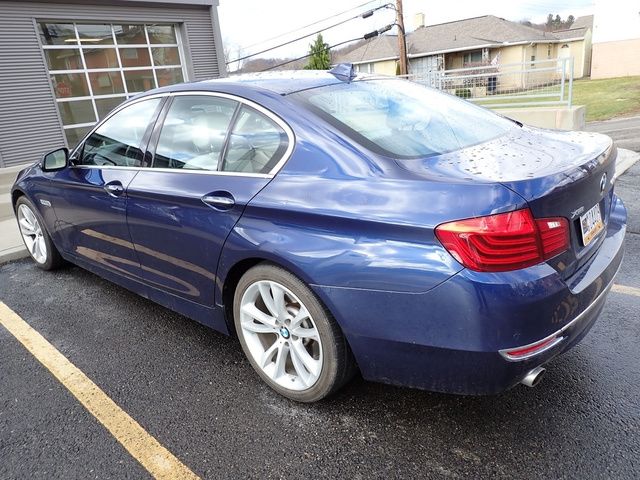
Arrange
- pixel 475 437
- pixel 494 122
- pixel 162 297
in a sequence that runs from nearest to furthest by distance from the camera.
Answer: pixel 475 437 < pixel 494 122 < pixel 162 297

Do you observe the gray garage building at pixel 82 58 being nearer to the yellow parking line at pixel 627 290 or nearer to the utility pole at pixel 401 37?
the yellow parking line at pixel 627 290

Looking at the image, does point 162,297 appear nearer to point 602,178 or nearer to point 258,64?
point 602,178

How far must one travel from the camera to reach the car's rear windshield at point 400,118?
2342 mm

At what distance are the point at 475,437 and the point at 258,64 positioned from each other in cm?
4173

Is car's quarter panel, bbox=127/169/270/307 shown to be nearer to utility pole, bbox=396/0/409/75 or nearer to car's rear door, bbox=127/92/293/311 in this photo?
car's rear door, bbox=127/92/293/311

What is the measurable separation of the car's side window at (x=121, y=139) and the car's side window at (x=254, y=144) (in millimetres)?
833

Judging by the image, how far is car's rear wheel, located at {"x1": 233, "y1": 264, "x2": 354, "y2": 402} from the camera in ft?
7.43

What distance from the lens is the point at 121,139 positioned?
3400 millimetres

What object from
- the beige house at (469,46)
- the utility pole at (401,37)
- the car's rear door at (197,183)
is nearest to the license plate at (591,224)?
the car's rear door at (197,183)

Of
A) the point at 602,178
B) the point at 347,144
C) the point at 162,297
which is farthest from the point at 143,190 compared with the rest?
the point at 602,178

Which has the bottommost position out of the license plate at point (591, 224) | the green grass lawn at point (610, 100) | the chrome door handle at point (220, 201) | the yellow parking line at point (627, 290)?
the green grass lawn at point (610, 100)

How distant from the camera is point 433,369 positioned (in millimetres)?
2029

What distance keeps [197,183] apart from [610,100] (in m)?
25.3

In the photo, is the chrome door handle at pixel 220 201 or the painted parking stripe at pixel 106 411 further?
the chrome door handle at pixel 220 201
